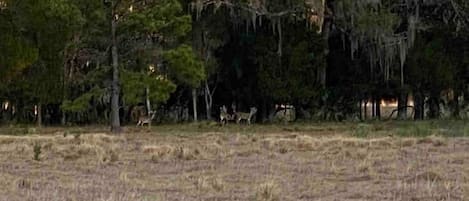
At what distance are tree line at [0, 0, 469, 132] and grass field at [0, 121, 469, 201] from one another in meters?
8.40

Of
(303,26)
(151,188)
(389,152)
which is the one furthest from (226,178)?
(303,26)

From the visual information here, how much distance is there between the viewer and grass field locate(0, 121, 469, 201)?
1224 cm

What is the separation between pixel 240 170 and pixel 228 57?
2914cm

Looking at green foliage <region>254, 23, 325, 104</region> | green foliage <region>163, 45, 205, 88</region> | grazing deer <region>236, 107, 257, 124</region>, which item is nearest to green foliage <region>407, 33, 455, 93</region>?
green foliage <region>254, 23, 325, 104</region>

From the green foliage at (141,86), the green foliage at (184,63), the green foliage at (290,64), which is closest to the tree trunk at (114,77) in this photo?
the green foliage at (141,86)

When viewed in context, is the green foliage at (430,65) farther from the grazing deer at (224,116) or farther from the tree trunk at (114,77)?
the tree trunk at (114,77)

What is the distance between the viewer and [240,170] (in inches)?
635

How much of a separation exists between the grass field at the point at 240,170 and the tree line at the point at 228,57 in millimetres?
8402

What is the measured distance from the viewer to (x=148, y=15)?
31125 millimetres

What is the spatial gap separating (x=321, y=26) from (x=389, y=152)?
22.6 meters

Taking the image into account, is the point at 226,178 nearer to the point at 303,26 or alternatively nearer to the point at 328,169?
the point at 328,169

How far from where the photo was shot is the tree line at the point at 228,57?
1278 inches

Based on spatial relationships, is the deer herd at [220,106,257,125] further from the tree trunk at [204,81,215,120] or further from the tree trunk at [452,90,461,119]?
the tree trunk at [452,90,461,119]

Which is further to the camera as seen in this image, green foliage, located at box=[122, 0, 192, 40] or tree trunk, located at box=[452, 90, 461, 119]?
tree trunk, located at box=[452, 90, 461, 119]
